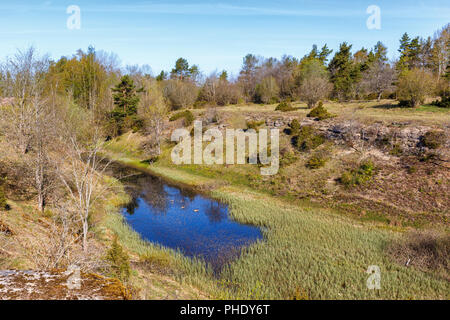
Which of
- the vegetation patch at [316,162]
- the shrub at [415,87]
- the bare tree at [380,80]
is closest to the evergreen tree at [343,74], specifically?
the bare tree at [380,80]

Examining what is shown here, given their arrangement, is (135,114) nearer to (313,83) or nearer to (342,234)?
(313,83)

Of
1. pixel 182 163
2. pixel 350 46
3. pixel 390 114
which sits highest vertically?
pixel 350 46

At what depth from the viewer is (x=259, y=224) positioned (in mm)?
21109

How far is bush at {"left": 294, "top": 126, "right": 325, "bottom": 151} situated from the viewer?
112 ft

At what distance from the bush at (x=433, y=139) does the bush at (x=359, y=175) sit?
5.17 meters

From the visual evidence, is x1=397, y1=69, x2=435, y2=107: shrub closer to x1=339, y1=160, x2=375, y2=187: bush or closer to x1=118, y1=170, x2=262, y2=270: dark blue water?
x1=339, y1=160, x2=375, y2=187: bush

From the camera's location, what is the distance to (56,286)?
3041 millimetres

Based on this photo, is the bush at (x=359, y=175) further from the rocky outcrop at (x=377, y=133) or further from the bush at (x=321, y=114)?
the bush at (x=321, y=114)

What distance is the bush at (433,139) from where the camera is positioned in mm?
25125

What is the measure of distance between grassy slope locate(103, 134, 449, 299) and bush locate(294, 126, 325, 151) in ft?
42.2

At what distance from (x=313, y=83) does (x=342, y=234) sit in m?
35.0

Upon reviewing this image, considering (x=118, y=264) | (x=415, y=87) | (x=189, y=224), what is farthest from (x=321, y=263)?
(x=415, y=87)

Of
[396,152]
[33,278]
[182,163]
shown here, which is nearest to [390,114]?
[396,152]
